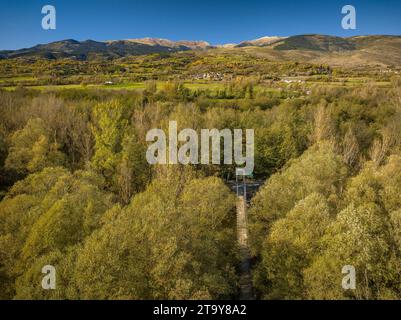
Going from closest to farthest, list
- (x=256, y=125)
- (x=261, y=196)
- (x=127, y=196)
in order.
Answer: (x=261, y=196), (x=127, y=196), (x=256, y=125)

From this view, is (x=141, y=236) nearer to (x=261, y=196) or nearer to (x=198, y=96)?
(x=261, y=196)

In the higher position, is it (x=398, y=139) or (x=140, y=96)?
(x=140, y=96)

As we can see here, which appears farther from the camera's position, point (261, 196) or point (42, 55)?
point (42, 55)

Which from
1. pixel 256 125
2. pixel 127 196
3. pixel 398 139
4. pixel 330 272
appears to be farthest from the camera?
pixel 256 125

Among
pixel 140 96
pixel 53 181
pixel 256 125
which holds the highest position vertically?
pixel 140 96
